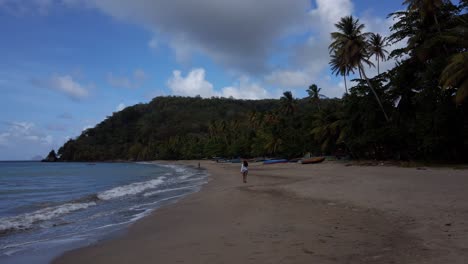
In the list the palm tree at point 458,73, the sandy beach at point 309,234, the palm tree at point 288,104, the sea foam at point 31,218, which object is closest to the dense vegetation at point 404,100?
the palm tree at point 458,73

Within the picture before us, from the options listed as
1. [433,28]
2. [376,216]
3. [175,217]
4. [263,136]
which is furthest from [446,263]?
[263,136]

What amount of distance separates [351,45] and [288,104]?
34.5 meters

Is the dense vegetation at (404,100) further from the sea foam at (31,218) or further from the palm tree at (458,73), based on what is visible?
the sea foam at (31,218)

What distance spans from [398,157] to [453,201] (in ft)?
80.6

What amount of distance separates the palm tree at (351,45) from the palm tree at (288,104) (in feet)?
106

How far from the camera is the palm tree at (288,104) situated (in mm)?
67750

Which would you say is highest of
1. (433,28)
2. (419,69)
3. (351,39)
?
(351,39)

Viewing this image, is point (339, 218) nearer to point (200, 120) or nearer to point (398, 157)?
point (398, 157)

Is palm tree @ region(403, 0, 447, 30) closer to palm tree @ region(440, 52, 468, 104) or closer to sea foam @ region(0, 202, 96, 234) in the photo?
palm tree @ region(440, 52, 468, 104)

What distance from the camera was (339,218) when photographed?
7.97 metres

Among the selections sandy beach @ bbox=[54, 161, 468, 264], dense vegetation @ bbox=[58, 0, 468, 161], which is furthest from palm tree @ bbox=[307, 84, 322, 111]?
sandy beach @ bbox=[54, 161, 468, 264]

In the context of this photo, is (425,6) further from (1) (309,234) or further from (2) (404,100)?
(1) (309,234)

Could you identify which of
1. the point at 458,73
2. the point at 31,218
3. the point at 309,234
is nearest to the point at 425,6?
the point at 458,73

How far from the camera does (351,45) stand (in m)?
33.9
